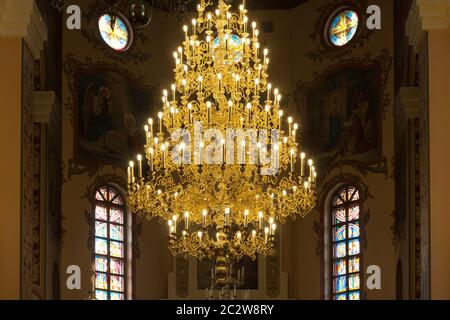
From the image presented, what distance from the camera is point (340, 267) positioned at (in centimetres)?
2031

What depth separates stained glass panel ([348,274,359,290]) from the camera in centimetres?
2002

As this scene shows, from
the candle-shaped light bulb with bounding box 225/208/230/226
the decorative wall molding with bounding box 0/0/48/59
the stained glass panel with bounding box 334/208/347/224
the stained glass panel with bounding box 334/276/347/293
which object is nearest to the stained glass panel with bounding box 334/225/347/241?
the stained glass panel with bounding box 334/208/347/224

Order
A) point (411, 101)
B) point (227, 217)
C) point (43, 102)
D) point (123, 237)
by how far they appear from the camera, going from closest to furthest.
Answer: point (227, 217), point (411, 101), point (43, 102), point (123, 237)

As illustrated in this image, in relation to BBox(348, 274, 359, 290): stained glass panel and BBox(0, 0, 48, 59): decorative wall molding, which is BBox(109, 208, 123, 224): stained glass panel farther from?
BBox(0, 0, 48, 59): decorative wall molding

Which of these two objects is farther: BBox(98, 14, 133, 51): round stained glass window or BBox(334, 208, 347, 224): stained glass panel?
BBox(98, 14, 133, 51): round stained glass window

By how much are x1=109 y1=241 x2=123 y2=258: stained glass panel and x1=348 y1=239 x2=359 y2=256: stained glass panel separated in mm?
3661

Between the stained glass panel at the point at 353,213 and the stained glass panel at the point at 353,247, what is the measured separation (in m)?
0.37

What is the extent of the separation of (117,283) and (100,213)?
Result: 1.15 m

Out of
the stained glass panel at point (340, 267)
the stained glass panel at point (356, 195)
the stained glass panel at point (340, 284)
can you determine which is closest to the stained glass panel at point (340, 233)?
the stained glass panel at point (340, 267)

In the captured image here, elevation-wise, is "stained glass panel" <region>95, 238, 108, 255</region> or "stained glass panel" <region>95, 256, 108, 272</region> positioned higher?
"stained glass panel" <region>95, 238, 108, 255</region>

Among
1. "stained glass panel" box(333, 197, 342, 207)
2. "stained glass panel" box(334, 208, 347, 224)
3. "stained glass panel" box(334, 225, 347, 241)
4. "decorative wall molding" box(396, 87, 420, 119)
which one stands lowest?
"stained glass panel" box(334, 225, 347, 241)

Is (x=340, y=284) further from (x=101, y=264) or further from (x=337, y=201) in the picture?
(x=101, y=264)
